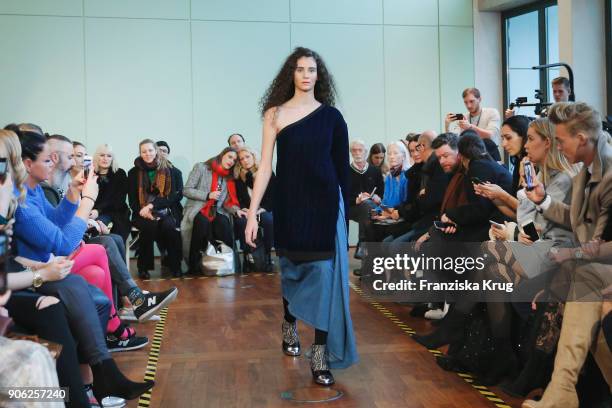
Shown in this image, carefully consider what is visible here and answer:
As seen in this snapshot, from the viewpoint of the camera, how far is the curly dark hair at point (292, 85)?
3801 mm

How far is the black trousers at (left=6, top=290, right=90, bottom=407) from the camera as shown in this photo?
2682mm

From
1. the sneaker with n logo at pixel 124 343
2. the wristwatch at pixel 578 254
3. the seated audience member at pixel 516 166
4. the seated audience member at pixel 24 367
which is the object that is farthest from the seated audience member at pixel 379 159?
the seated audience member at pixel 24 367

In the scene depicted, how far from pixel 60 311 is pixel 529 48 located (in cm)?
797

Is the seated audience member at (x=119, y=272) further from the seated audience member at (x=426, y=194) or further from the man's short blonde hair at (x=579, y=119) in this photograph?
the man's short blonde hair at (x=579, y=119)

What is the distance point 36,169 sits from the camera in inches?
127

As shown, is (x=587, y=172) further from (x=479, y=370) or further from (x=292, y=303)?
(x=292, y=303)

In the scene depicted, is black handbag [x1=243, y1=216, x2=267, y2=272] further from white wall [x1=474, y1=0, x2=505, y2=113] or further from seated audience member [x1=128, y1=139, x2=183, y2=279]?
white wall [x1=474, y1=0, x2=505, y2=113]

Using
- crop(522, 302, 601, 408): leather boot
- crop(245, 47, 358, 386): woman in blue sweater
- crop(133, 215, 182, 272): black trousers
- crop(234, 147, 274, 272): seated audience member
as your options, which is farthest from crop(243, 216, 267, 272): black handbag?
crop(522, 302, 601, 408): leather boot

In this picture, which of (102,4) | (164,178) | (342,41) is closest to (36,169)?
(164,178)

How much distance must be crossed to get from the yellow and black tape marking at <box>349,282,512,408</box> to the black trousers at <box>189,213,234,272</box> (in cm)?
153

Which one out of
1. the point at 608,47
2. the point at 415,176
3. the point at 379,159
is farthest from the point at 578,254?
the point at 608,47

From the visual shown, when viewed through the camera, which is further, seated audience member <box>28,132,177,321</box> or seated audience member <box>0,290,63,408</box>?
seated audience member <box>28,132,177,321</box>

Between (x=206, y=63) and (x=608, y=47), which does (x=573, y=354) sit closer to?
(x=608, y=47)

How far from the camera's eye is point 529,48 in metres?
9.52
